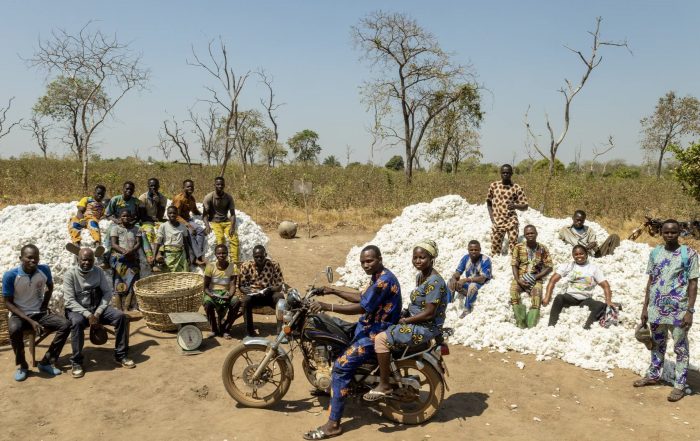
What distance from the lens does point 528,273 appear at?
21.2ft

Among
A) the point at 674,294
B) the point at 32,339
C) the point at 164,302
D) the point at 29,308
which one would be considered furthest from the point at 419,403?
the point at 29,308

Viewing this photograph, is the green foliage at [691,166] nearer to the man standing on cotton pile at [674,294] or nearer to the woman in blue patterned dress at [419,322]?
the man standing on cotton pile at [674,294]

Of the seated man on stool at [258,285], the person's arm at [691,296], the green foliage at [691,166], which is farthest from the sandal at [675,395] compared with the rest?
the green foliage at [691,166]

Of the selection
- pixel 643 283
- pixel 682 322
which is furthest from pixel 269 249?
pixel 682 322

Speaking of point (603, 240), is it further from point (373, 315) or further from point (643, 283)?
point (373, 315)

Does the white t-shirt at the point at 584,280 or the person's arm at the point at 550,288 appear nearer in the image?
the white t-shirt at the point at 584,280

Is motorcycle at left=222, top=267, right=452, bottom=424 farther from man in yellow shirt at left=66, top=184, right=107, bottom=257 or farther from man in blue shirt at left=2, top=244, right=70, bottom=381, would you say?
man in yellow shirt at left=66, top=184, right=107, bottom=257

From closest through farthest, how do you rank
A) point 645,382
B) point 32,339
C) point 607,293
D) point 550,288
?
1. point 645,382
2. point 32,339
3. point 607,293
4. point 550,288

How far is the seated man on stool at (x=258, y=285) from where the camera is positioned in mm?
6008

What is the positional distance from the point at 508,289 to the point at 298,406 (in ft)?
11.7

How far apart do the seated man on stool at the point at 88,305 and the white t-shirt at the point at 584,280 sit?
5.10m

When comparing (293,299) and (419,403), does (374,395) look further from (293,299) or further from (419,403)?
(293,299)

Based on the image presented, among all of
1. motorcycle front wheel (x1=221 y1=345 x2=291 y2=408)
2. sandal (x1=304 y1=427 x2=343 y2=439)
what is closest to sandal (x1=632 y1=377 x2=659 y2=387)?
sandal (x1=304 y1=427 x2=343 y2=439)

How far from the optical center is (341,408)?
12.8 ft
